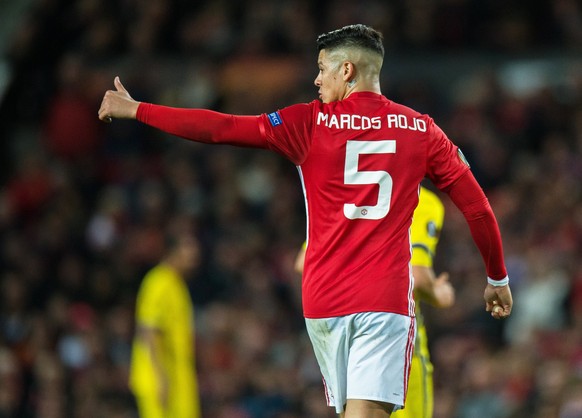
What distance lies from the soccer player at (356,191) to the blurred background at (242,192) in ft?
13.2

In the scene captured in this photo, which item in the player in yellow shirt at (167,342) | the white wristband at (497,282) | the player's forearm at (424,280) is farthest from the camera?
the player in yellow shirt at (167,342)

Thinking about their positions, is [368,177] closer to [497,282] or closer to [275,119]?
[275,119]

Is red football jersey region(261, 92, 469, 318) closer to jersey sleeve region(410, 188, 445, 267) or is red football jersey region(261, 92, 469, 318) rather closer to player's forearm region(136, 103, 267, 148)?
player's forearm region(136, 103, 267, 148)

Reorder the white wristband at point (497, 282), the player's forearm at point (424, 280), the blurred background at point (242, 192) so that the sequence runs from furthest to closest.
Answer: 1. the blurred background at point (242, 192)
2. the player's forearm at point (424, 280)
3. the white wristband at point (497, 282)

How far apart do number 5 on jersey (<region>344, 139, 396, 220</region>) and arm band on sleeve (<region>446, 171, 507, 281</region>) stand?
0.32 m

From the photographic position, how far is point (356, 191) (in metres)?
4.89

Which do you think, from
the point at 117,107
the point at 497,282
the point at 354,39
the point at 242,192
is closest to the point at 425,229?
the point at 497,282

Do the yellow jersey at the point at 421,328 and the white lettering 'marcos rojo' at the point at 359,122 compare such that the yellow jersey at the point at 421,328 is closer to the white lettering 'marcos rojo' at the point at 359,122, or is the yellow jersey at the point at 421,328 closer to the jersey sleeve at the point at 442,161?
the jersey sleeve at the point at 442,161

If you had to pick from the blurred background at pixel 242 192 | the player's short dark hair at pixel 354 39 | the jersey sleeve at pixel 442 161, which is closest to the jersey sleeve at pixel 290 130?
the player's short dark hair at pixel 354 39

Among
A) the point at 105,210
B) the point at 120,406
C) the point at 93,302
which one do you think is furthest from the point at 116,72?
→ the point at 120,406

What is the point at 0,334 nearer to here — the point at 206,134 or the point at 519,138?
the point at 519,138

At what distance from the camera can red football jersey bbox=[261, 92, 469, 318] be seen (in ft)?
16.0

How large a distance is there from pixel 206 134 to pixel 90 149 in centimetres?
846

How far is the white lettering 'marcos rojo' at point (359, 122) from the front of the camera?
4.90 metres
